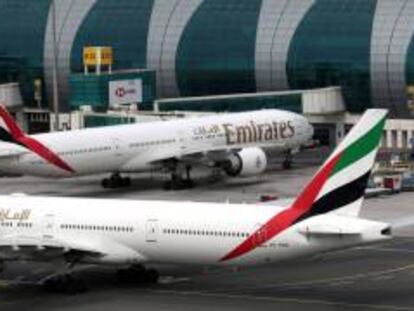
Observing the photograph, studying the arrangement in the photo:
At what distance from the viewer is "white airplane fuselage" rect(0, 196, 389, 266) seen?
55906mm

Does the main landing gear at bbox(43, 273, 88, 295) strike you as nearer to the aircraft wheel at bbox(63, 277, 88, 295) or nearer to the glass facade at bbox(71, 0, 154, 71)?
the aircraft wheel at bbox(63, 277, 88, 295)

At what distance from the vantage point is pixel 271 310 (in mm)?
55438

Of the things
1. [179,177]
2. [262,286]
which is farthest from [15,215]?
[179,177]

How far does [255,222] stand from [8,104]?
300 ft

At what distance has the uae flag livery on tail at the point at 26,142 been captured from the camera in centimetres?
9450

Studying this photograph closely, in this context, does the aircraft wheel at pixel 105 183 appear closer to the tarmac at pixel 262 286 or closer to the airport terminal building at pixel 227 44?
the airport terminal building at pixel 227 44

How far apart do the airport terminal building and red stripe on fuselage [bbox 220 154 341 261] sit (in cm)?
6619

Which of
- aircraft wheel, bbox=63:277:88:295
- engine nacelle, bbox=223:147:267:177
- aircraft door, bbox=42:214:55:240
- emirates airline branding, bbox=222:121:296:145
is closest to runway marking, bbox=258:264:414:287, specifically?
aircraft wheel, bbox=63:277:88:295

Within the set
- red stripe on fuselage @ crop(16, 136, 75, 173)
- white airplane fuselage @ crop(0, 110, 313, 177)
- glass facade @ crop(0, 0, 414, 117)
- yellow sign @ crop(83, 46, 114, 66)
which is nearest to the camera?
red stripe on fuselage @ crop(16, 136, 75, 173)

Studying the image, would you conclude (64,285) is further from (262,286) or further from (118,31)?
(118,31)

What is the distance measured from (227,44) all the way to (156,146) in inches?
1494

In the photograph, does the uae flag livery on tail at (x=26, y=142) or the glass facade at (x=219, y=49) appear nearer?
the uae flag livery on tail at (x=26, y=142)

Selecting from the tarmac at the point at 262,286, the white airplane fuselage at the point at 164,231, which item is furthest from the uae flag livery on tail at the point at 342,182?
the tarmac at the point at 262,286

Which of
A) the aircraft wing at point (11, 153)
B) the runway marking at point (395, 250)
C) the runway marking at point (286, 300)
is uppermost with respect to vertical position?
the aircraft wing at point (11, 153)
